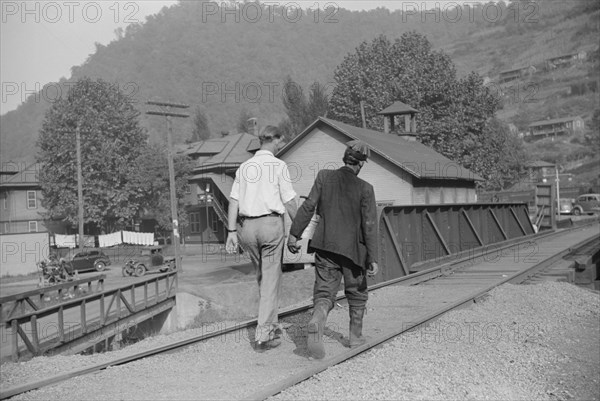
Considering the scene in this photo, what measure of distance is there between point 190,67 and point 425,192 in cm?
12190

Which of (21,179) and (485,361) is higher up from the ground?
(21,179)

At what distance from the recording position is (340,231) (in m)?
6.12

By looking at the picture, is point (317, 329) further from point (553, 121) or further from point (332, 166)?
point (553, 121)

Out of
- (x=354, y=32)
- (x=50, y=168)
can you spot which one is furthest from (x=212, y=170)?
(x=354, y=32)

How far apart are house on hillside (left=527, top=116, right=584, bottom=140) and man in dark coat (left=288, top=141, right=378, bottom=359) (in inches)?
5533

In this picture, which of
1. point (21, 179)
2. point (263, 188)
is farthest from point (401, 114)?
point (263, 188)

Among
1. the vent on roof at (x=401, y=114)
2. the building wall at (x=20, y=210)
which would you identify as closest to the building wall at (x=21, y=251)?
the building wall at (x=20, y=210)

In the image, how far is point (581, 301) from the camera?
11.1m

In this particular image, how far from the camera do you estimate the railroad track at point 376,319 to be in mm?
5301

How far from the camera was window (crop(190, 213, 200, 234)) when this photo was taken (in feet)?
211

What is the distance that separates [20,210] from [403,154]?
42846 mm

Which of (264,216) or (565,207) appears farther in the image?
(565,207)

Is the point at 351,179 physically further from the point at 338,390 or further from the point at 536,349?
the point at 536,349

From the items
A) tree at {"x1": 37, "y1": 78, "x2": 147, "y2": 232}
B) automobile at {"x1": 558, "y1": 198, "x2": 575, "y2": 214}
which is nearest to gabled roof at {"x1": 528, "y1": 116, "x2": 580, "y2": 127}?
automobile at {"x1": 558, "y1": 198, "x2": 575, "y2": 214}
